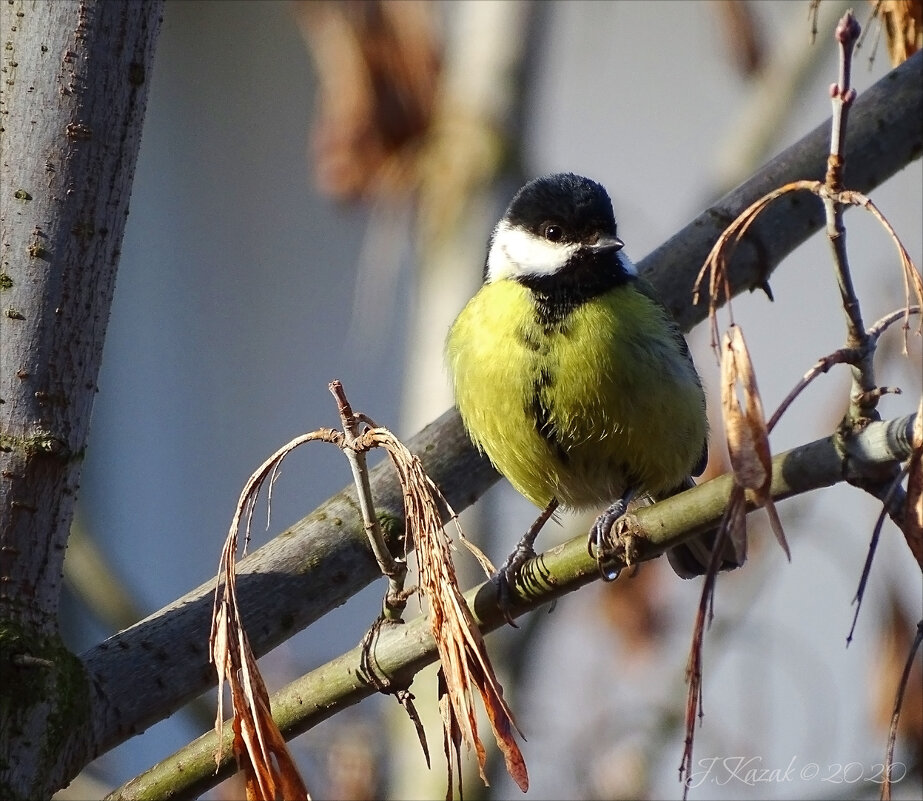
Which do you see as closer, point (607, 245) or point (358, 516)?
point (358, 516)

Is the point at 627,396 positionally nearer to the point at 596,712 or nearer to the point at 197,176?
the point at 596,712

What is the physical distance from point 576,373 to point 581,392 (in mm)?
44

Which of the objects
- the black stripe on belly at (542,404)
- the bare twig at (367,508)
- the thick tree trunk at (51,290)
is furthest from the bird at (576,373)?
the thick tree trunk at (51,290)

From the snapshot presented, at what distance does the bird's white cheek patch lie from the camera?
2914 mm

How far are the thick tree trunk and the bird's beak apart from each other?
4.04 ft

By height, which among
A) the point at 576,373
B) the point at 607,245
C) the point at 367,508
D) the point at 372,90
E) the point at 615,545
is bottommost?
the point at 615,545

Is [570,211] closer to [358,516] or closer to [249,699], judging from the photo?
[358,516]

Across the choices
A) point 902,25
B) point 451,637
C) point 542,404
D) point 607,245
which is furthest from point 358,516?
point 902,25

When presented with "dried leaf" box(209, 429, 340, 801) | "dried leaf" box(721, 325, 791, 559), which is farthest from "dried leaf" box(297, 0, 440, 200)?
"dried leaf" box(721, 325, 791, 559)

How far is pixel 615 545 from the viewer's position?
1719 mm

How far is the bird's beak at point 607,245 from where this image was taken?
283cm

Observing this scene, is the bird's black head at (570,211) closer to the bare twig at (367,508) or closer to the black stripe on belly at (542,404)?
the black stripe on belly at (542,404)

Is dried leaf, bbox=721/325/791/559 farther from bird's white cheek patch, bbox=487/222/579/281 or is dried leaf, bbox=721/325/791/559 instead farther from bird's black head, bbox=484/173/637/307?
bird's white cheek patch, bbox=487/222/579/281

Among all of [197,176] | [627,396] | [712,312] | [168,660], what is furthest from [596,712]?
[197,176]
